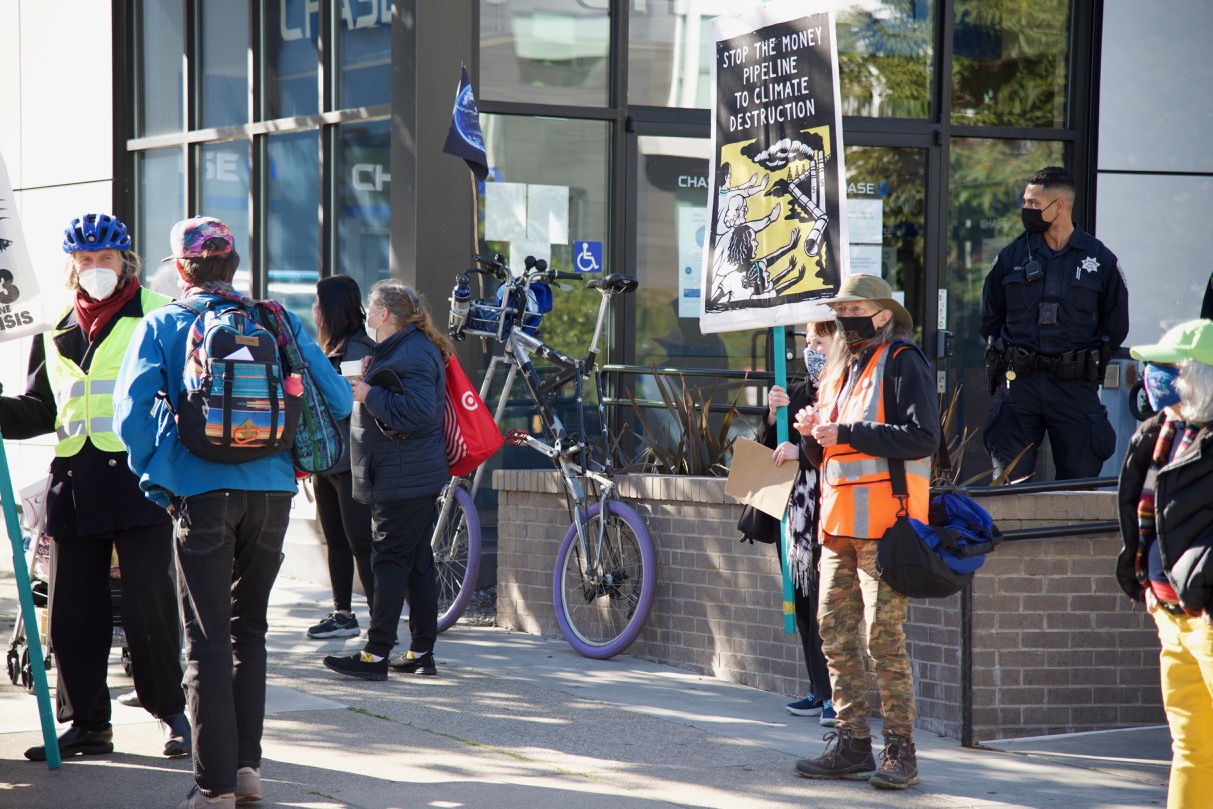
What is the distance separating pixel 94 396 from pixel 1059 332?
15.6ft

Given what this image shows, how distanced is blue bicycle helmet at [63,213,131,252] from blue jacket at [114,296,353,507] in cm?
87

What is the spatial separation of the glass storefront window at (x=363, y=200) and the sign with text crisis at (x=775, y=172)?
369cm

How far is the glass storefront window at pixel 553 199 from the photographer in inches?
380

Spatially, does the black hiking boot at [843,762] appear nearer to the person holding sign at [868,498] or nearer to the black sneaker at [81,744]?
the person holding sign at [868,498]

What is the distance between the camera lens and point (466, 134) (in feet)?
27.5

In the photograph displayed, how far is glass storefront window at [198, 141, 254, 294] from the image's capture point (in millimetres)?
11367

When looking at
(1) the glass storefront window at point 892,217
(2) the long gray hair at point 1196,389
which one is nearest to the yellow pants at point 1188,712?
(2) the long gray hair at point 1196,389

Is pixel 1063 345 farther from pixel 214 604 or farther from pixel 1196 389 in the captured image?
pixel 214 604

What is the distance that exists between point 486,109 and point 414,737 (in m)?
4.95

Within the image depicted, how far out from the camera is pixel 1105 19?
10.5 m

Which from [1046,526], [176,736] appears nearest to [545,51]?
[1046,526]

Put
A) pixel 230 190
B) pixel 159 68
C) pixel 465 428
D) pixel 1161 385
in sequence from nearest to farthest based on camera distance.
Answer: pixel 1161 385 → pixel 465 428 → pixel 230 190 → pixel 159 68

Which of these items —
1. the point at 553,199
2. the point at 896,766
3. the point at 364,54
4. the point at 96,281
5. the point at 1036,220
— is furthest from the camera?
the point at 364,54

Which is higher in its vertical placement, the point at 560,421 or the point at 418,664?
the point at 560,421
